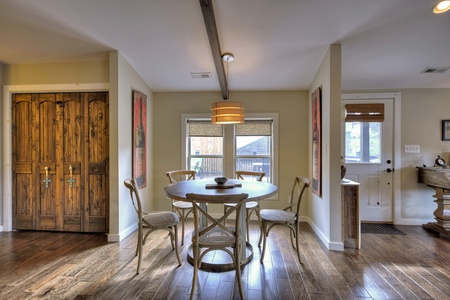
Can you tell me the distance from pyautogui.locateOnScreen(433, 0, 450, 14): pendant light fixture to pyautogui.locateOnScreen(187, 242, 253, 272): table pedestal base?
10.3 feet

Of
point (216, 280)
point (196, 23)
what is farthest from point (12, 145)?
point (216, 280)

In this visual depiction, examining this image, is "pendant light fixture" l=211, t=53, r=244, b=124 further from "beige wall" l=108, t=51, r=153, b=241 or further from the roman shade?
the roman shade

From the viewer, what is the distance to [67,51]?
3039 millimetres

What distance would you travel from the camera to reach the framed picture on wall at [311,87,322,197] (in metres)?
3.14

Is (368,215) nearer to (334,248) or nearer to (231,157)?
(334,248)

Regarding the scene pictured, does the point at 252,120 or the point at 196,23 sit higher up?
the point at 196,23

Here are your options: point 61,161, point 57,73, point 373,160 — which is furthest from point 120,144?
point 373,160

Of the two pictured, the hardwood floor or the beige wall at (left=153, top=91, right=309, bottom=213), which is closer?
the hardwood floor

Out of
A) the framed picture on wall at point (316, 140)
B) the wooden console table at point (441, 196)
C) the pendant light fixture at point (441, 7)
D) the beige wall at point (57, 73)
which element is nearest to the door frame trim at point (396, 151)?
the wooden console table at point (441, 196)

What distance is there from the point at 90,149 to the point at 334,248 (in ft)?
11.7

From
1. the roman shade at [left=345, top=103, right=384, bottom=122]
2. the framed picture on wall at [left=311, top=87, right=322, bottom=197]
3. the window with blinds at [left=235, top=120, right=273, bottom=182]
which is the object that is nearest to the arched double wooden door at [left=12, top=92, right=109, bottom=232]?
the window with blinds at [left=235, top=120, right=273, bottom=182]

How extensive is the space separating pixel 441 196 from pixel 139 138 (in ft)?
15.2

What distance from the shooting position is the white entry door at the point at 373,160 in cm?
377

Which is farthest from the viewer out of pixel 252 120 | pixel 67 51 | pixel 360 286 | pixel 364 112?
pixel 252 120
